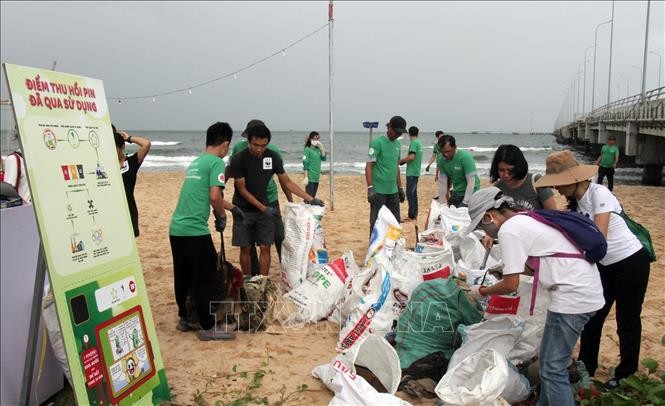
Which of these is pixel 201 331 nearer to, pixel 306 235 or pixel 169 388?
pixel 169 388

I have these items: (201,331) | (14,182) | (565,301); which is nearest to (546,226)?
(565,301)

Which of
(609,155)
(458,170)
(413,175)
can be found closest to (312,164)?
(413,175)

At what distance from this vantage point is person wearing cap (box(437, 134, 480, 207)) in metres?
5.43

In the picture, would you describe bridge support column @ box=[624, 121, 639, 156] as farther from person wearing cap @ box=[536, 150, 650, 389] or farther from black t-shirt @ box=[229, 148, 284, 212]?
person wearing cap @ box=[536, 150, 650, 389]

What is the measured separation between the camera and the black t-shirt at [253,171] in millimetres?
4539

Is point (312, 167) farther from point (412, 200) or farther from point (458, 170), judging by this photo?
point (458, 170)

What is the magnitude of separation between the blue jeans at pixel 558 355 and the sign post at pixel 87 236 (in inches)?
79.2

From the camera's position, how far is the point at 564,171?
286 cm

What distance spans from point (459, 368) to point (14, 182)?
3.27 meters

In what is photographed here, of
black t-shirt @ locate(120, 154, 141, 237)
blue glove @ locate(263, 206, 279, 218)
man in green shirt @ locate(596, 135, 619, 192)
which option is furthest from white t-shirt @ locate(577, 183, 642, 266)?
man in green shirt @ locate(596, 135, 619, 192)

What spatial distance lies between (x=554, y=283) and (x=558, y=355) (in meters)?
0.37

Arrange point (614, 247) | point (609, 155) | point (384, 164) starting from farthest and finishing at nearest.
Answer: point (609, 155) < point (384, 164) < point (614, 247)

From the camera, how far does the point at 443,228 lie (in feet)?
16.8

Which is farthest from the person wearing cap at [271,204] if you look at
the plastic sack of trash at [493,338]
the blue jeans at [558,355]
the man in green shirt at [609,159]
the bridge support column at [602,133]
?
the bridge support column at [602,133]
